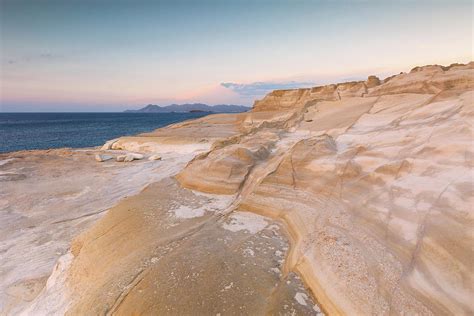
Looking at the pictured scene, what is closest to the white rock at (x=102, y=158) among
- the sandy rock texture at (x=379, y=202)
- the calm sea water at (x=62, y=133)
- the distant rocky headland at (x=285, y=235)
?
the distant rocky headland at (x=285, y=235)

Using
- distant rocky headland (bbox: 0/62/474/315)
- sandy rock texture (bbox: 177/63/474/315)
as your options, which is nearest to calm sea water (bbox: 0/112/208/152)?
distant rocky headland (bbox: 0/62/474/315)

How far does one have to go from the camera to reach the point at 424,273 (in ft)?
13.7

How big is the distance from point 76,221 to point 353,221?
9476mm

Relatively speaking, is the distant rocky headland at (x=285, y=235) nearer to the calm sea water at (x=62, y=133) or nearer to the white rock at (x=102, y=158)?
the white rock at (x=102, y=158)

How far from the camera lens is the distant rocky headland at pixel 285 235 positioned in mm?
4215

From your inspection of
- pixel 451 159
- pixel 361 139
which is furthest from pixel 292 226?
pixel 361 139

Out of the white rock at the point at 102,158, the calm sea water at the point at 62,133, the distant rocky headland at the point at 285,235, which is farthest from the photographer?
the calm sea water at the point at 62,133

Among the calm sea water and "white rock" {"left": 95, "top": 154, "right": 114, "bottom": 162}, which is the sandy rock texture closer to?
"white rock" {"left": 95, "top": 154, "right": 114, "bottom": 162}

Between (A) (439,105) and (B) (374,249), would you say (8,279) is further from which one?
(A) (439,105)

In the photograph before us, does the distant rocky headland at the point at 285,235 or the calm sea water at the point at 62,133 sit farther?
the calm sea water at the point at 62,133

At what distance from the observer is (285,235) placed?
6191 millimetres

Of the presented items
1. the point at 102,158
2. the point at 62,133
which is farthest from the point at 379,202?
the point at 62,133

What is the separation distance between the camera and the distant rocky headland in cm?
421

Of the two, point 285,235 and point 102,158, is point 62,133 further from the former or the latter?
point 285,235
